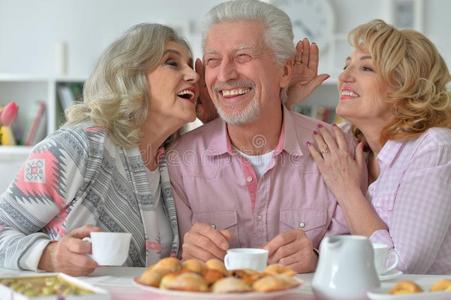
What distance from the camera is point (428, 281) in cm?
184

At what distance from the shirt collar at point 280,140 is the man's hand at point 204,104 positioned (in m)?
0.09

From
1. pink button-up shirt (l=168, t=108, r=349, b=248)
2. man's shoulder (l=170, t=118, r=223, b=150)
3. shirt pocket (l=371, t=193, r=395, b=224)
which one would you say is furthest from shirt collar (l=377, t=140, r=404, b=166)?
man's shoulder (l=170, t=118, r=223, b=150)

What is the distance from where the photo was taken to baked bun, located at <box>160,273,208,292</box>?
1444 mm

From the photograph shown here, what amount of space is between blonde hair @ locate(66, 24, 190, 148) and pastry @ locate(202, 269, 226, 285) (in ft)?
2.83

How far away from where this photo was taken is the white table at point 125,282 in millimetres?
1631

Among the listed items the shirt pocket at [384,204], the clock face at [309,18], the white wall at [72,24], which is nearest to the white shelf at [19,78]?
the white wall at [72,24]

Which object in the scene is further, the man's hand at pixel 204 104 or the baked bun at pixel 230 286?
the man's hand at pixel 204 104

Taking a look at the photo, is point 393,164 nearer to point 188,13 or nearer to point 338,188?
point 338,188

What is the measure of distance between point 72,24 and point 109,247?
3980 mm

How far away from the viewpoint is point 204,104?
107 inches

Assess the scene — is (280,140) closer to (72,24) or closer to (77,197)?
(77,197)

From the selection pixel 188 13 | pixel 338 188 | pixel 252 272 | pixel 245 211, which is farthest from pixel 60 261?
pixel 188 13

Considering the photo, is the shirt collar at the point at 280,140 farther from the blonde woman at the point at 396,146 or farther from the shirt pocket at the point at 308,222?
the shirt pocket at the point at 308,222

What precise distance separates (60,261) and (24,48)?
3.92 metres
